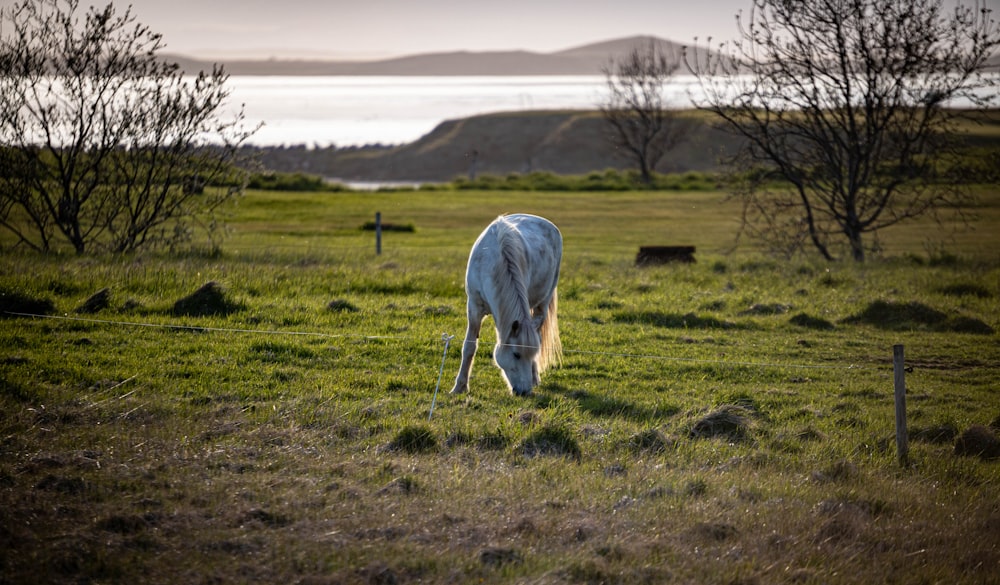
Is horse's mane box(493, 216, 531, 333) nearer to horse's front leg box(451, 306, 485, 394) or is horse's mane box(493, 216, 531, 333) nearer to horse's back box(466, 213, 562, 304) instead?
horse's back box(466, 213, 562, 304)

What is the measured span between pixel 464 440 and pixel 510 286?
2041 mm

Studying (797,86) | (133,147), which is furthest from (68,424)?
(797,86)

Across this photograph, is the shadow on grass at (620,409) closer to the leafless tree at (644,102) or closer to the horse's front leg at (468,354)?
the horse's front leg at (468,354)

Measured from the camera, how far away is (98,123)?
1858 centimetres

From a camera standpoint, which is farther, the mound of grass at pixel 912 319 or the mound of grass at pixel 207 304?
the mound of grass at pixel 912 319

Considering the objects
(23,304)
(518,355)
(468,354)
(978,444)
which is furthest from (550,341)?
(23,304)

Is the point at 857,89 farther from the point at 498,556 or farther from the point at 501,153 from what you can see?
the point at 501,153

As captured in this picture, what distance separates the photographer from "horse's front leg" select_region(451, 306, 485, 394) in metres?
9.09

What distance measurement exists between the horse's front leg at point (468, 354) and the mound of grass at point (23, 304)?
20.5ft

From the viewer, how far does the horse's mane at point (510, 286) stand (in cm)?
873

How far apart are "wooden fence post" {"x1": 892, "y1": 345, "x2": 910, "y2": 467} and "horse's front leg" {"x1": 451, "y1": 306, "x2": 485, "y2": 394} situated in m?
4.19

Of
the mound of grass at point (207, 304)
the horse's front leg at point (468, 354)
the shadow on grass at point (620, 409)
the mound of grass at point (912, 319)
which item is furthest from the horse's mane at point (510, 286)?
the mound of grass at point (912, 319)

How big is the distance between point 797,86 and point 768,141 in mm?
1614

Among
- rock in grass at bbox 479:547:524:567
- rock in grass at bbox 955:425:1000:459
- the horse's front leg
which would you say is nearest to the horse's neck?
the horse's front leg
